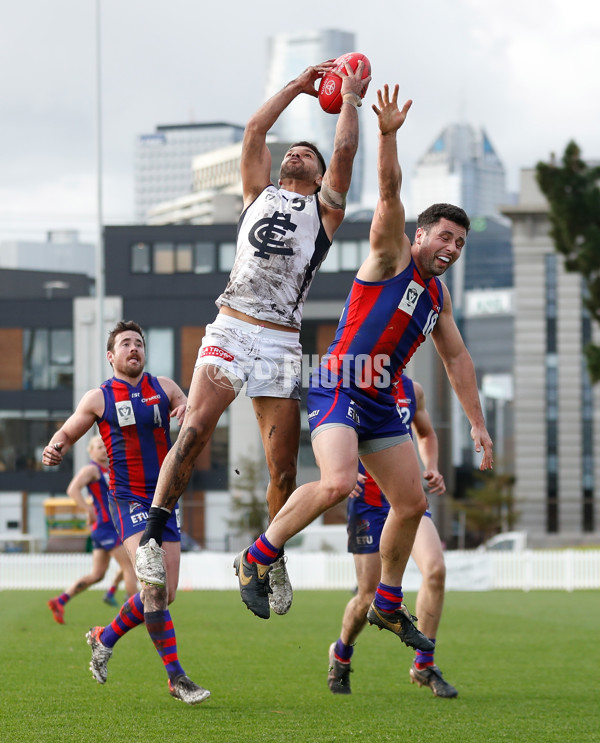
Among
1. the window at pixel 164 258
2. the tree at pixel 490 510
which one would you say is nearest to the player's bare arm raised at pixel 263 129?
the window at pixel 164 258

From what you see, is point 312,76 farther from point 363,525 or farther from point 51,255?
point 51,255

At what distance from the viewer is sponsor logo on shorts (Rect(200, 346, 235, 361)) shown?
7.22 metres

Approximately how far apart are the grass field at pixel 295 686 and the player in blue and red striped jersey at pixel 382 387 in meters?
0.79

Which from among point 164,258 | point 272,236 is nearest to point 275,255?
point 272,236

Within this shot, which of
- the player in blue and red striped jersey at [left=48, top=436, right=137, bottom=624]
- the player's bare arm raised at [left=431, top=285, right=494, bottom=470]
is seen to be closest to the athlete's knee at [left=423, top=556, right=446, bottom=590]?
the player's bare arm raised at [left=431, top=285, right=494, bottom=470]

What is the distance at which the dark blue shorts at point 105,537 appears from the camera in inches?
621

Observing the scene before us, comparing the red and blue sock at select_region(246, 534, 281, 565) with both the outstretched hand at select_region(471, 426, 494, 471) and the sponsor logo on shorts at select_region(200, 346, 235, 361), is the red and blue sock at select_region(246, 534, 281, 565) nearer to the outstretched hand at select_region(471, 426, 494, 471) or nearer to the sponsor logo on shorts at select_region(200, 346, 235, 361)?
the sponsor logo on shorts at select_region(200, 346, 235, 361)

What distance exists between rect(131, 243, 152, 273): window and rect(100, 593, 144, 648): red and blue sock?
41172mm

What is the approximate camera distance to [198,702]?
781 centimetres

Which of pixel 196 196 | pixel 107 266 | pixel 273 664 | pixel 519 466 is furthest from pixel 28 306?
pixel 196 196

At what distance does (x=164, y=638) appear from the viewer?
26.8 feet

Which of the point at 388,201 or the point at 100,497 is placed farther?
the point at 100,497

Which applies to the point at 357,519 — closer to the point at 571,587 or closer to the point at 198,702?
the point at 198,702

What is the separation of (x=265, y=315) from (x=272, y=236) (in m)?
0.49
